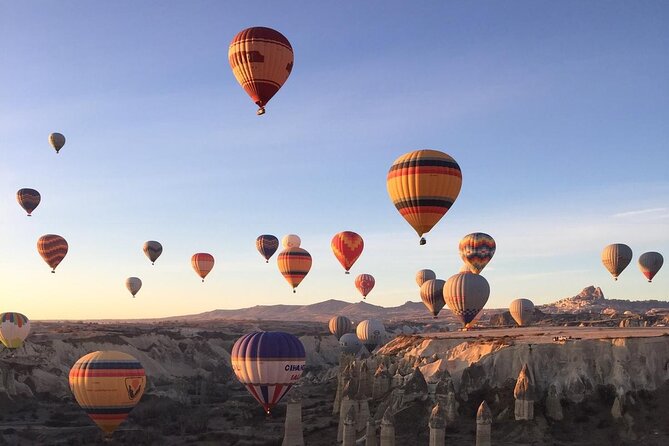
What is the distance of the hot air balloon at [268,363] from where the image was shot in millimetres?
48562

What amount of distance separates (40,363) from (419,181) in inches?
2425

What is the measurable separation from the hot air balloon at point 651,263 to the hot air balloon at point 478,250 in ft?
104

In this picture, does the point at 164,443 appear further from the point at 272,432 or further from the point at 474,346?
the point at 474,346

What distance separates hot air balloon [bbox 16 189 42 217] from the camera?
308ft

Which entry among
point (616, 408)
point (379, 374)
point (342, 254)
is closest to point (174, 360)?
point (342, 254)

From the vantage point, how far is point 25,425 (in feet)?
A: 229

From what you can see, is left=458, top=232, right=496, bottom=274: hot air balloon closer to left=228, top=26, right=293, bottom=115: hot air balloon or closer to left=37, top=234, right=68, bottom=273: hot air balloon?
left=228, top=26, right=293, bottom=115: hot air balloon

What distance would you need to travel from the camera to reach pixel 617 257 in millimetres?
100438

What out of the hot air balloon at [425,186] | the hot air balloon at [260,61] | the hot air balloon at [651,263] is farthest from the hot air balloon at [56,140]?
the hot air balloon at [651,263]

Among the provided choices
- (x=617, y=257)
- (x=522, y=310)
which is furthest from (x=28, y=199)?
(x=617, y=257)

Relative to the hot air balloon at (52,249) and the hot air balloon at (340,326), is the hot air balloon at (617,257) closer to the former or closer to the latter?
the hot air balloon at (340,326)

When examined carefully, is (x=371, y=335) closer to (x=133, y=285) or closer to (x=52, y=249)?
(x=52, y=249)

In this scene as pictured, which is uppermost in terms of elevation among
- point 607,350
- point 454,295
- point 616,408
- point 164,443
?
point 454,295

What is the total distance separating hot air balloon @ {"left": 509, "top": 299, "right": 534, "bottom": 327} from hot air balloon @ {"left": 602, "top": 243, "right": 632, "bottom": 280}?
13956 mm
